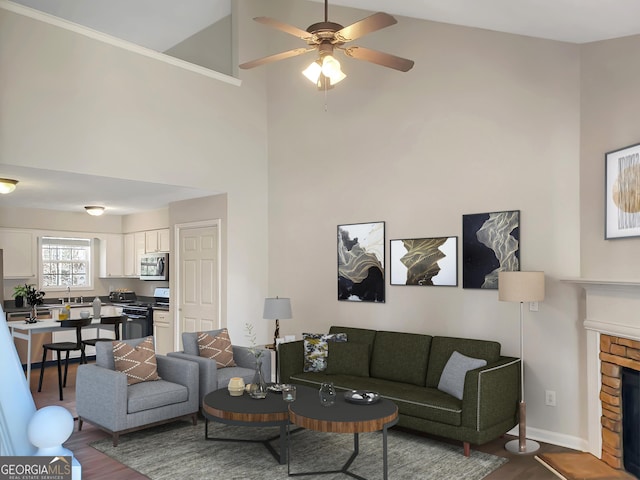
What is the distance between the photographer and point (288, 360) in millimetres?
5215

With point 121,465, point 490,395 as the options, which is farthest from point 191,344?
point 490,395

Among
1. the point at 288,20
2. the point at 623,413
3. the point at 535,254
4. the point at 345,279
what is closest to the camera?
the point at 623,413

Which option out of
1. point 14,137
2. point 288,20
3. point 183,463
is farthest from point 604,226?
point 14,137

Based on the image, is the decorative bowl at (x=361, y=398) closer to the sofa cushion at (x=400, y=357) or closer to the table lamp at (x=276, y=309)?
the sofa cushion at (x=400, y=357)

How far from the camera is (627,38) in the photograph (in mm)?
3648

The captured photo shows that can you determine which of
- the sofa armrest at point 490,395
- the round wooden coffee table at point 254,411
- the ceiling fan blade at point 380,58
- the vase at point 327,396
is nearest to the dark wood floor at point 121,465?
the sofa armrest at point 490,395

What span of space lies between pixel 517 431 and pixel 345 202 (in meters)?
2.93

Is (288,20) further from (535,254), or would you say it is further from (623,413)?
(623,413)

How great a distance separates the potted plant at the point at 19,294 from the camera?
7113mm

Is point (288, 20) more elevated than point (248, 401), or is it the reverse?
point (288, 20)

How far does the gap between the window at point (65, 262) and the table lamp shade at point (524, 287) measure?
23.2ft

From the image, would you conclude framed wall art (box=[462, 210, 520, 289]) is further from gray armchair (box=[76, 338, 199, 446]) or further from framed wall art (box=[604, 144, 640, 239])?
gray armchair (box=[76, 338, 199, 446])

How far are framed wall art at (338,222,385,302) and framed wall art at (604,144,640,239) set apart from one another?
2.28m

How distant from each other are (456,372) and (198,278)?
12.1ft
